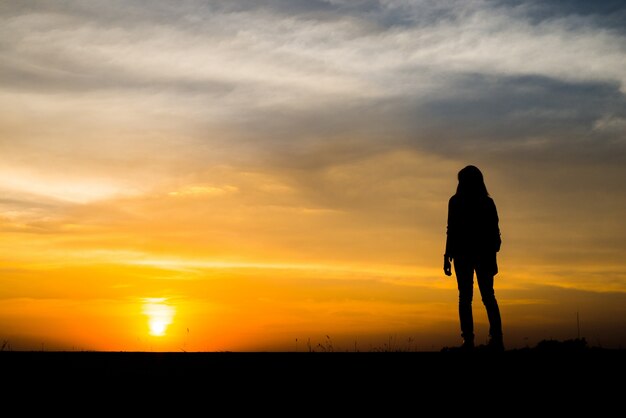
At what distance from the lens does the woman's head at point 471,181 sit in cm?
1137

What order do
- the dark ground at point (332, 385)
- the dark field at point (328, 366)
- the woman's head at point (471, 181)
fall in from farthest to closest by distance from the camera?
1. the woman's head at point (471, 181)
2. the dark field at point (328, 366)
3. the dark ground at point (332, 385)

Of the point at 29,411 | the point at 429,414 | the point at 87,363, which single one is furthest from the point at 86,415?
the point at 87,363

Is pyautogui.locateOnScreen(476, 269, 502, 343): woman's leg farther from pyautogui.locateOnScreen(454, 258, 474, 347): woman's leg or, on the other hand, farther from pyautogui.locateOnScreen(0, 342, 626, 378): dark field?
pyautogui.locateOnScreen(0, 342, 626, 378): dark field

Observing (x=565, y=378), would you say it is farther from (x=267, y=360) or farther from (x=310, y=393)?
(x=267, y=360)

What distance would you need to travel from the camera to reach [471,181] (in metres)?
11.4

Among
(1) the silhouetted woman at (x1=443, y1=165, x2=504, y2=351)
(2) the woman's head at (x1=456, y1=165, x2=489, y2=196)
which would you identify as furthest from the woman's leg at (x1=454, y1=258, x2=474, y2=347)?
(2) the woman's head at (x1=456, y1=165, x2=489, y2=196)

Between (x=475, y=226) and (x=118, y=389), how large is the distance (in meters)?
6.35

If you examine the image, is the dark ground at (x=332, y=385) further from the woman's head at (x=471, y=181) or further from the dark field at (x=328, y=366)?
the woman's head at (x=471, y=181)

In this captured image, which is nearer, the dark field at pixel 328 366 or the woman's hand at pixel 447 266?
the dark field at pixel 328 366

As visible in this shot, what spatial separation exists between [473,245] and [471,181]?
3.16ft

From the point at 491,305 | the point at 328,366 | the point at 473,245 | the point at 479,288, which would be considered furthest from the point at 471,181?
the point at 328,366

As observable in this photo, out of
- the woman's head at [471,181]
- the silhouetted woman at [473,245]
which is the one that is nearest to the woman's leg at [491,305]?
the silhouetted woman at [473,245]

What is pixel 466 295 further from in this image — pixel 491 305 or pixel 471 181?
pixel 471 181

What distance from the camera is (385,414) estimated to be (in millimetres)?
5613
